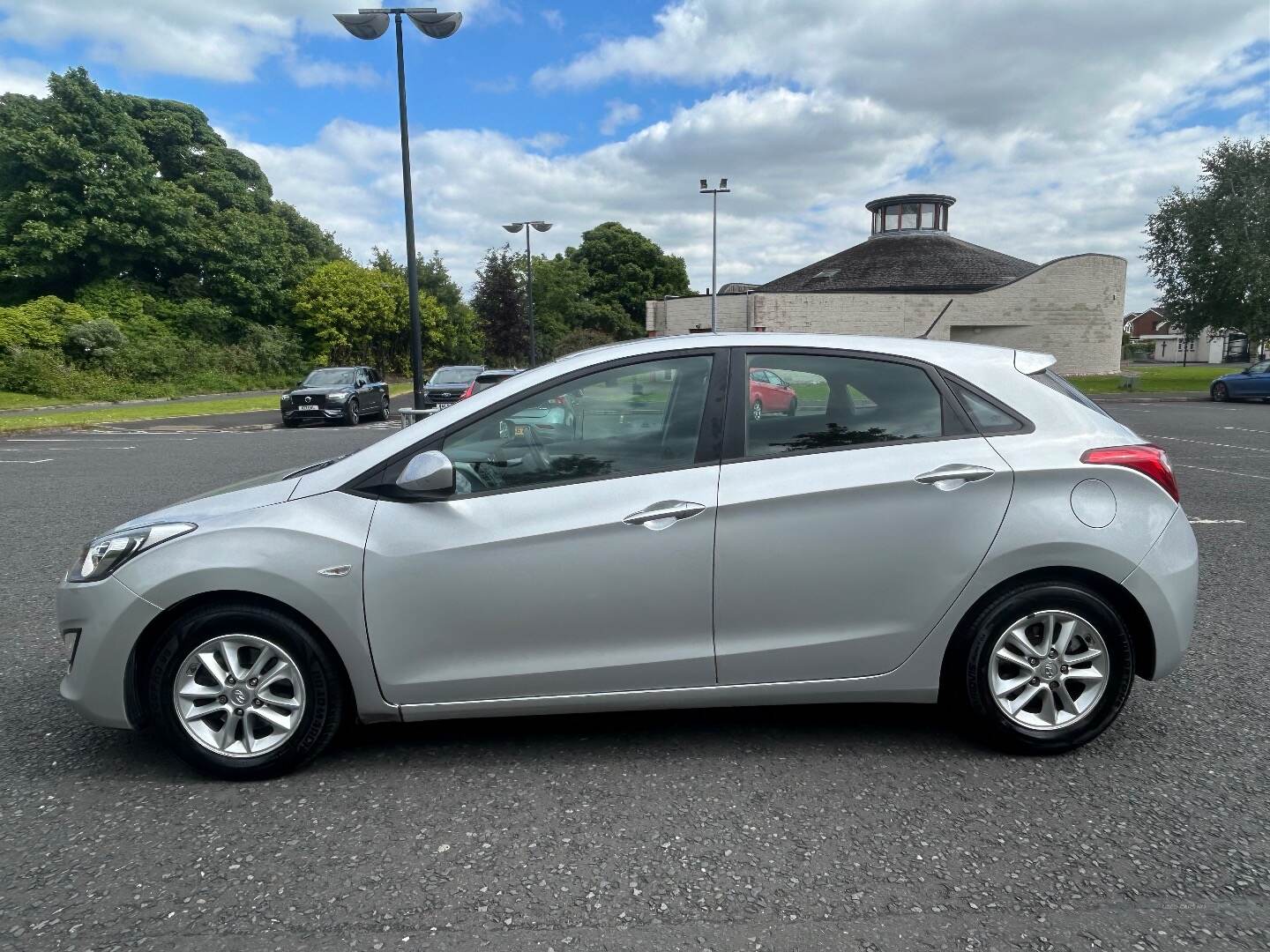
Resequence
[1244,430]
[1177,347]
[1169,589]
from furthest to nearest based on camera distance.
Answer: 1. [1177,347]
2. [1244,430]
3. [1169,589]

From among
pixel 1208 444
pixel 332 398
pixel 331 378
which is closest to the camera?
pixel 1208 444

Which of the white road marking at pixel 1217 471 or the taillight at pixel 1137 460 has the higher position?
the taillight at pixel 1137 460

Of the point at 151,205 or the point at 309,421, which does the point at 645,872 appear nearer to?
the point at 309,421

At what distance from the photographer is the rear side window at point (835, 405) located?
3307 millimetres

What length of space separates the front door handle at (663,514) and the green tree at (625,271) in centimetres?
7050

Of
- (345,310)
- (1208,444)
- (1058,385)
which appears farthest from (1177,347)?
(1058,385)

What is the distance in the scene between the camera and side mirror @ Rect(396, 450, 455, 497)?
3.05 meters

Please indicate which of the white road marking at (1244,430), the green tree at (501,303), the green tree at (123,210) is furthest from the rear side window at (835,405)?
the green tree at (123,210)

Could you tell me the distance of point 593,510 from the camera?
3098 millimetres

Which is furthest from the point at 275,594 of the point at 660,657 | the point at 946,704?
the point at 946,704

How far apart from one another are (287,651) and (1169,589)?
3.35 m

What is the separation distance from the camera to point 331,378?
75.9ft

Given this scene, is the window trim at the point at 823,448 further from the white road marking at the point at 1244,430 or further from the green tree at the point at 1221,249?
the green tree at the point at 1221,249

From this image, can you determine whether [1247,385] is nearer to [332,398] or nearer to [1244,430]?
[1244,430]
